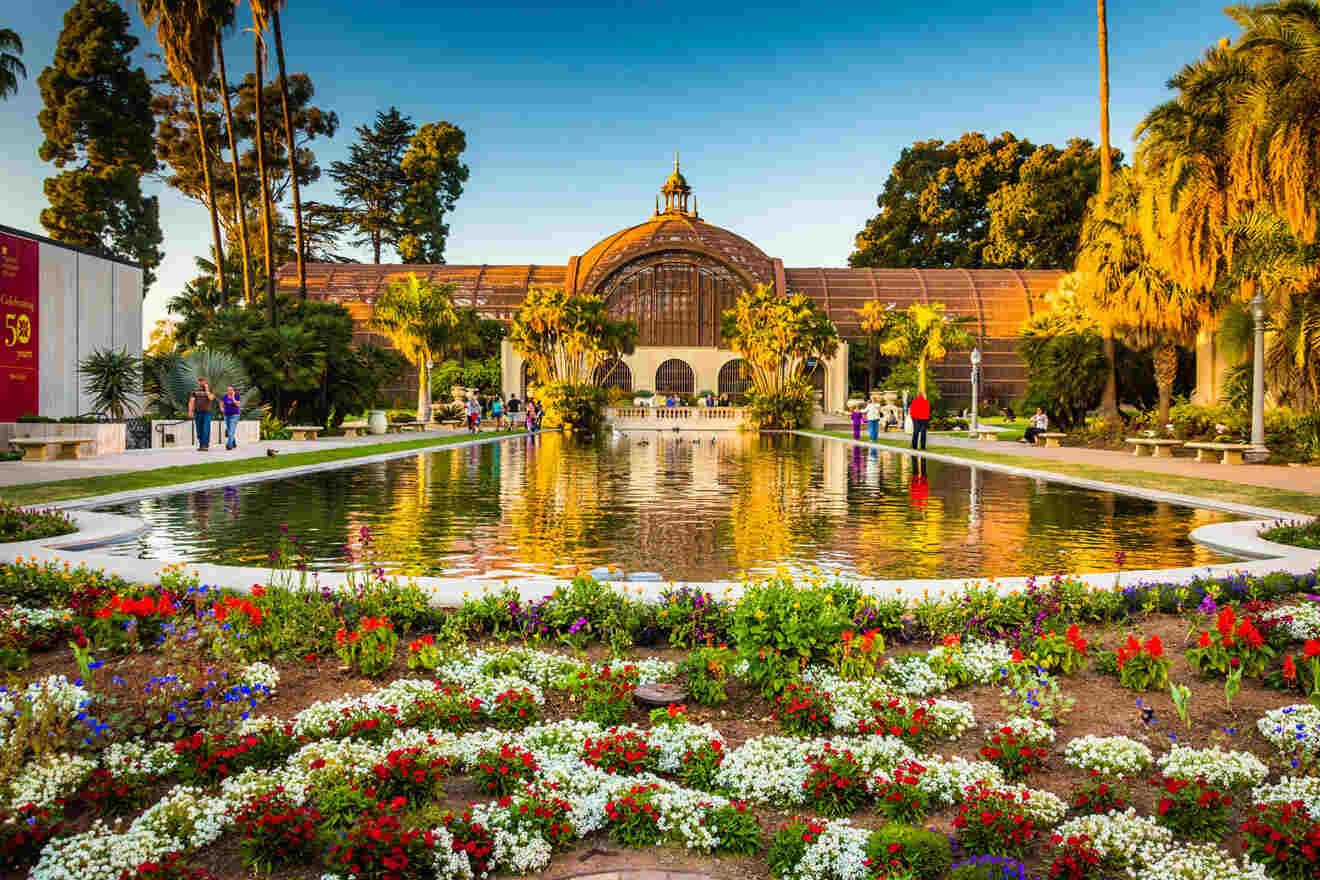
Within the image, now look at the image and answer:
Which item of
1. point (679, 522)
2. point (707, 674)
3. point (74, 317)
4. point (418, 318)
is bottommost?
point (707, 674)

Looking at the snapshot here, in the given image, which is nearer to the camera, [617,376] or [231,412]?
[231,412]

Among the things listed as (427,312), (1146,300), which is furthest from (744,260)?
(1146,300)

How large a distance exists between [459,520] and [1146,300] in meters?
23.1

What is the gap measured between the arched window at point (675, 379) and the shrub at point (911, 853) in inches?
2392

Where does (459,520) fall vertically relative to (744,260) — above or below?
below

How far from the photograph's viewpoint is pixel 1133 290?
2791 cm

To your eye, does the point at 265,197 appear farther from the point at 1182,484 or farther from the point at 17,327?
the point at 1182,484

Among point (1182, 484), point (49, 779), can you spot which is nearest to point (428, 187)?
point (1182, 484)

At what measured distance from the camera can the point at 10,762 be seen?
4.13m

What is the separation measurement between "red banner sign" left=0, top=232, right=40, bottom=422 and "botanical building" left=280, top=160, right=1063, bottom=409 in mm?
36346

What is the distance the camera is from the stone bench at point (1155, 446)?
24.8m

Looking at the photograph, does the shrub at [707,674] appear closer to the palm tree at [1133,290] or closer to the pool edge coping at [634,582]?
the pool edge coping at [634,582]

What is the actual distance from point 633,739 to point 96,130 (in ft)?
228

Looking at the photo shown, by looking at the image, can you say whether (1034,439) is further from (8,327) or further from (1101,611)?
(8,327)
